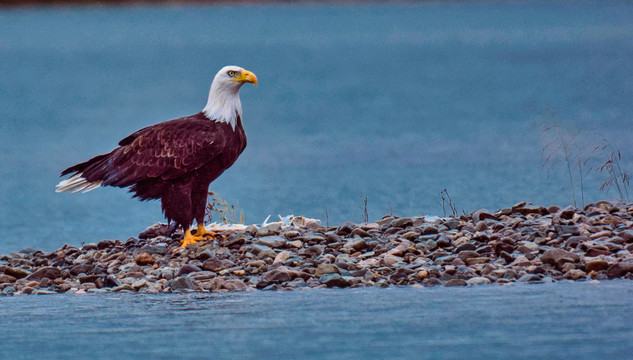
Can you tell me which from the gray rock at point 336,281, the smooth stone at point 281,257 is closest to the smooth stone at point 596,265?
the gray rock at point 336,281

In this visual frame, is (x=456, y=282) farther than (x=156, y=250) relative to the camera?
No

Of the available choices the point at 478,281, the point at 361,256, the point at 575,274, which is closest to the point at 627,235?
the point at 575,274

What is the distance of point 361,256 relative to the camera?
8422 mm

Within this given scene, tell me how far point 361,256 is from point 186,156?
2.27m

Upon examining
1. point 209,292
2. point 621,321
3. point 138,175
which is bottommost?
point 621,321

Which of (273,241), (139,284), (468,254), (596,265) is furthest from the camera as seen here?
(273,241)

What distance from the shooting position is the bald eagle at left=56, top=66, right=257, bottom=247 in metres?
9.34

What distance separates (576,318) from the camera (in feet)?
17.9

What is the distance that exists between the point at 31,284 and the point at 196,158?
2143 mm

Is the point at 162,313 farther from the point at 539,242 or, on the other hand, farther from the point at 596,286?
the point at 539,242

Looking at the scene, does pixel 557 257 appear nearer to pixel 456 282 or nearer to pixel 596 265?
pixel 596 265

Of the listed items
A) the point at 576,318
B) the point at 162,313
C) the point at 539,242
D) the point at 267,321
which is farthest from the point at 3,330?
the point at 539,242

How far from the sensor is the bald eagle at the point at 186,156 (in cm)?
934

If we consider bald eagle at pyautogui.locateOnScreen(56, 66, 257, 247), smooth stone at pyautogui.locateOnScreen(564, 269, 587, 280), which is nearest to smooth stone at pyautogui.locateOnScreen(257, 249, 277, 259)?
bald eagle at pyautogui.locateOnScreen(56, 66, 257, 247)
